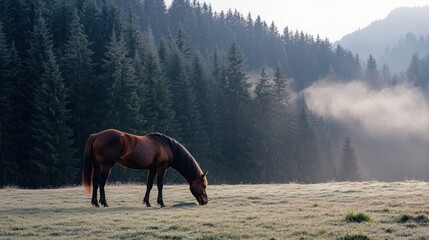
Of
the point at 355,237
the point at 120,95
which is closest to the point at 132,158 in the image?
the point at 355,237

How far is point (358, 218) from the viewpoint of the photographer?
979 centimetres

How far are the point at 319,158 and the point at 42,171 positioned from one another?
50075mm

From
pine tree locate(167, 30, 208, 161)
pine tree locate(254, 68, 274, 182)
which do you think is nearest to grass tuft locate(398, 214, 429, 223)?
pine tree locate(167, 30, 208, 161)

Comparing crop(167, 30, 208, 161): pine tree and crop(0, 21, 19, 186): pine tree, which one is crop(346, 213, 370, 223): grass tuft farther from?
crop(167, 30, 208, 161): pine tree

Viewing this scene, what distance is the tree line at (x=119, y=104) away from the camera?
1598 inches

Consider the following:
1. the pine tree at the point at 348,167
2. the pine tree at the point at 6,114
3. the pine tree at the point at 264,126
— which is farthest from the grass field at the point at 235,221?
the pine tree at the point at 348,167

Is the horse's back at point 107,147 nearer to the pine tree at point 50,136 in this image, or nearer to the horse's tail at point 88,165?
the horse's tail at point 88,165

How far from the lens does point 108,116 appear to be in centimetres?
4541

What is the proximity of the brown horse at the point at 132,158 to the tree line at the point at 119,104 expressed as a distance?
27270 millimetres

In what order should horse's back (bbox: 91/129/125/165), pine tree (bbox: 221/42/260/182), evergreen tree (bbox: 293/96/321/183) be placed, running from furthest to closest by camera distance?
evergreen tree (bbox: 293/96/321/183) < pine tree (bbox: 221/42/260/182) < horse's back (bbox: 91/129/125/165)

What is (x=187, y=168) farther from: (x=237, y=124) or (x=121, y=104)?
(x=237, y=124)

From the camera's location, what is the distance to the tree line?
40.6 metres

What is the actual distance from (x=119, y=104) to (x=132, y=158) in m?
34.5

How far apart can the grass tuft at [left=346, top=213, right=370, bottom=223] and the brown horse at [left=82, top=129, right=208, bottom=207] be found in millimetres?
5985
